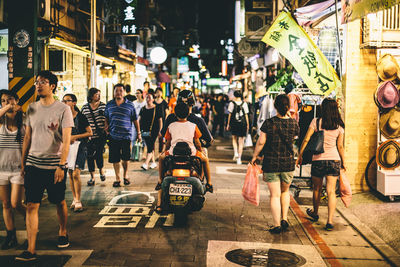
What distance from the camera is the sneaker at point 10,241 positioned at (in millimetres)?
5780

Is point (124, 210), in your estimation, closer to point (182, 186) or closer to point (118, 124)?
point (182, 186)

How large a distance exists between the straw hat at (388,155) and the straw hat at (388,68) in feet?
4.14

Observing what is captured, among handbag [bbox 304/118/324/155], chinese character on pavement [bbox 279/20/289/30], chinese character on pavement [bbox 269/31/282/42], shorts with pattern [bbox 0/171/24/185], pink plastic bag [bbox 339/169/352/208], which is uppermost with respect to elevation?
chinese character on pavement [bbox 279/20/289/30]

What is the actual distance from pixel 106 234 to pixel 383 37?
646 cm

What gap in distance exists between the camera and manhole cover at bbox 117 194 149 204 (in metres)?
8.57

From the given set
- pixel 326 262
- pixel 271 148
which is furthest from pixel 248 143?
pixel 326 262

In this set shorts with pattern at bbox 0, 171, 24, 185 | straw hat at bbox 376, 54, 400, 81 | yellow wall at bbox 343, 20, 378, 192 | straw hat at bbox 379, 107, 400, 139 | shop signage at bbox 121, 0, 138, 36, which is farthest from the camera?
shop signage at bbox 121, 0, 138, 36

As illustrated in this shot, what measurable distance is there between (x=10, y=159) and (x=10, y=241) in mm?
1080

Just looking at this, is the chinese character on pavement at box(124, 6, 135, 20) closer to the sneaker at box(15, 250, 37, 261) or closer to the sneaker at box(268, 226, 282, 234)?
the sneaker at box(268, 226, 282, 234)

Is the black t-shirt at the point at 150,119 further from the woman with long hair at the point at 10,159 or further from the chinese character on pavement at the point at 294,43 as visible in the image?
the woman with long hair at the point at 10,159

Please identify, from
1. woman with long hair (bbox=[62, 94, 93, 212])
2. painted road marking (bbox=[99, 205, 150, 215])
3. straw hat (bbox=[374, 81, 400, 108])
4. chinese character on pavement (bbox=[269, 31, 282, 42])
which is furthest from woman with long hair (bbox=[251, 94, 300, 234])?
woman with long hair (bbox=[62, 94, 93, 212])

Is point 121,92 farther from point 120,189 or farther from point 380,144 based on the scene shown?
point 380,144

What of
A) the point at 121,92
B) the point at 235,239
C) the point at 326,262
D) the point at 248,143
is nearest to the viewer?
the point at 326,262

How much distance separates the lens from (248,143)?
1438cm
